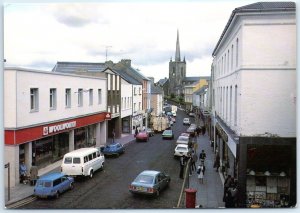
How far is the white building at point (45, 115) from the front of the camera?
9.53 m

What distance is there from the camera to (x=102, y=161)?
11.9 meters

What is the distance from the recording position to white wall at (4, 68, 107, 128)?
9398 millimetres

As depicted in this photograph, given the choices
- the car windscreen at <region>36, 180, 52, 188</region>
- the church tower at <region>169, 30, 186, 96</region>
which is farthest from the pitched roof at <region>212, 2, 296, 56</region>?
the car windscreen at <region>36, 180, 52, 188</region>

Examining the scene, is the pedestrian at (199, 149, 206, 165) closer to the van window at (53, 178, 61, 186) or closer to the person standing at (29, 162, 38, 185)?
the van window at (53, 178, 61, 186)

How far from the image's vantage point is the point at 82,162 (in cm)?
1106

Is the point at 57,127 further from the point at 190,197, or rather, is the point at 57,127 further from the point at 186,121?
the point at 186,121

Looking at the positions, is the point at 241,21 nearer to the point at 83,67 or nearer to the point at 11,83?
the point at 83,67

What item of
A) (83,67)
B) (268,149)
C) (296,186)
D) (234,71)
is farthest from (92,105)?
(296,186)

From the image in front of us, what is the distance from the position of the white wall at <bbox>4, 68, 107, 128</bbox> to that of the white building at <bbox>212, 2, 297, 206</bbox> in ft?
14.2

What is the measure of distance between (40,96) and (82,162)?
225cm

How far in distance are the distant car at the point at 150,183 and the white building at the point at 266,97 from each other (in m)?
1.84

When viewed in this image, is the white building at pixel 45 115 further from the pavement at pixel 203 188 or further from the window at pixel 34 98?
the pavement at pixel 203 188

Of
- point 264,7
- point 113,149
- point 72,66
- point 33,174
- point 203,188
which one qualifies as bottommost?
point 203,188

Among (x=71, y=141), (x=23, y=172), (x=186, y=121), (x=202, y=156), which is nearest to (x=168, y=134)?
(x=186, y=121)
